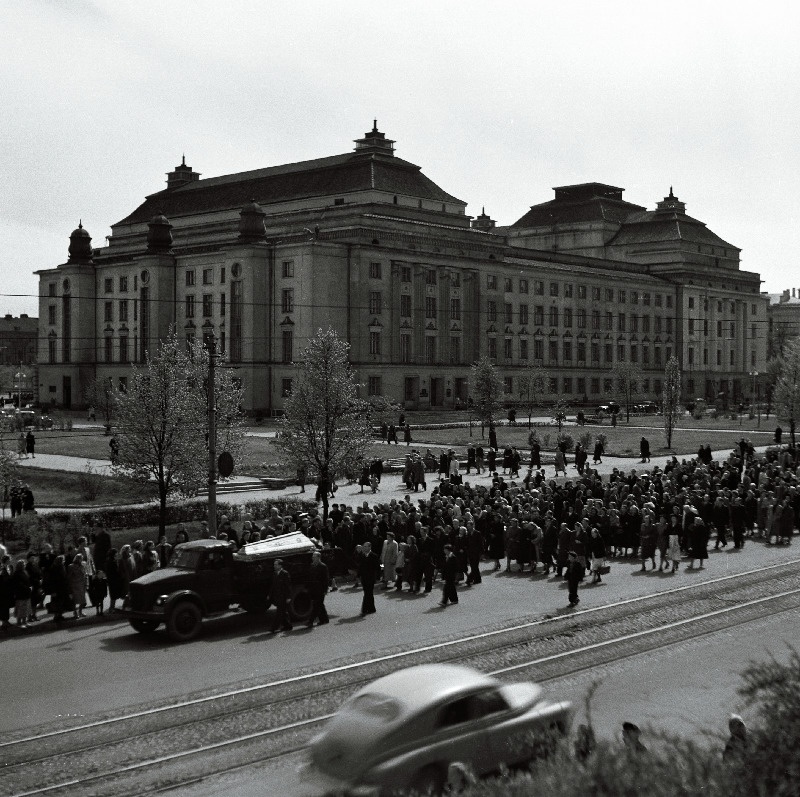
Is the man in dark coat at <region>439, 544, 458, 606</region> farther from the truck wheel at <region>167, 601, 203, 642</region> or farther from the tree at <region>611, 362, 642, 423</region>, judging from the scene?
the tree at <region>611, 362, 642, 423</region>

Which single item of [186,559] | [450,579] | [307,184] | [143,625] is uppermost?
[307,184]

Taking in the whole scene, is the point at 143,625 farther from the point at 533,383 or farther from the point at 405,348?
the point at 533,383

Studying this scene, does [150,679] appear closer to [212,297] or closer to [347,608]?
[347,608]

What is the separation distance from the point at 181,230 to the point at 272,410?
79.6ft

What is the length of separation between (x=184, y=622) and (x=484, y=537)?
10193mm

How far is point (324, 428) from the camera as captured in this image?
35031 mm

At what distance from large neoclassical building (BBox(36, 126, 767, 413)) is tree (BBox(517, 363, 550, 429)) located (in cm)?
85

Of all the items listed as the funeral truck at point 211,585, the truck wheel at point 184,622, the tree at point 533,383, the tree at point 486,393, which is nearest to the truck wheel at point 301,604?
the funeral truck at point 211,585

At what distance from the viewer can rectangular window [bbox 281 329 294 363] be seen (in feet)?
288

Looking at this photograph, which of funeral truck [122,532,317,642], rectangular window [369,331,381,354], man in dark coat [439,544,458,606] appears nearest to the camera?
funeral truck [122,532,317,642]

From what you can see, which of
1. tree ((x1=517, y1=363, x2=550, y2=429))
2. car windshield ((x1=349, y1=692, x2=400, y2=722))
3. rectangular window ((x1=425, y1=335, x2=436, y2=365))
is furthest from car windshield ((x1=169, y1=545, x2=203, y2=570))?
tree ((x1=517, y1=363, x2=550, y2=429))

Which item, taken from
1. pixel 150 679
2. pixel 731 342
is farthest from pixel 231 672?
pixel 731 342

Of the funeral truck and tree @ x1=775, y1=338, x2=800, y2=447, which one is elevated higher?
tree @ x1=775, y1=338, x2=800, y2=447

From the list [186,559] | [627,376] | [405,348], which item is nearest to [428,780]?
[186,559]
